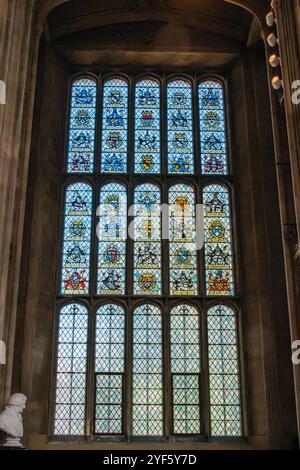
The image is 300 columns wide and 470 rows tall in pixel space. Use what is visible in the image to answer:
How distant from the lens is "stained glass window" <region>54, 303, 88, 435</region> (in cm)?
1106

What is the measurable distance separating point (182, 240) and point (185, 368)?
2.35m

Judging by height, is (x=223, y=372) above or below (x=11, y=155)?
below

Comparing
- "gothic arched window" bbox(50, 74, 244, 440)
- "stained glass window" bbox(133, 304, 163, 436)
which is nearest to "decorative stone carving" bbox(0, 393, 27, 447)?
"gothic arched window" bbox(50, 74, 244, 440)

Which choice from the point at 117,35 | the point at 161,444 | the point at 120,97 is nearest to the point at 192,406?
the point at 161,444

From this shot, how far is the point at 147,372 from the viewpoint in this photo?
37.2ft

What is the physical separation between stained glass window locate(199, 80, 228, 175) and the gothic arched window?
22 mm

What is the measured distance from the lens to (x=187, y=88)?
13539 millimetres

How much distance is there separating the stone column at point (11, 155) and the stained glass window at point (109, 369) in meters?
2.40

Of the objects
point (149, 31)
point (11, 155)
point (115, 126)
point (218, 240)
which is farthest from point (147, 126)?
point (11, 155)

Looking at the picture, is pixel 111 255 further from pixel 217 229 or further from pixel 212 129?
pixel 212 129

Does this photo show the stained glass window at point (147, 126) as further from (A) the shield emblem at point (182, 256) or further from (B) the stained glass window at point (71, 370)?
(B) the stained glass window at point (71, 370)

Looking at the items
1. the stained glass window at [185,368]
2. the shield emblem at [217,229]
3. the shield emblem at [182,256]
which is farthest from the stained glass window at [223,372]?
the shield emblem at [217,229]
